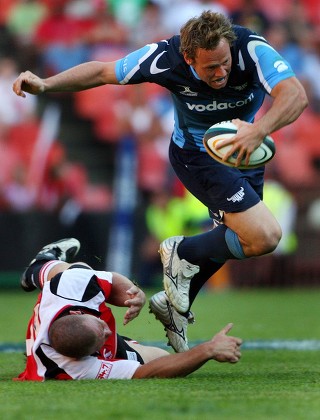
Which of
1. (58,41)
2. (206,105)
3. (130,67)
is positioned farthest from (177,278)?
(58,41)

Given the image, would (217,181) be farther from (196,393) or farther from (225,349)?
(196,393)

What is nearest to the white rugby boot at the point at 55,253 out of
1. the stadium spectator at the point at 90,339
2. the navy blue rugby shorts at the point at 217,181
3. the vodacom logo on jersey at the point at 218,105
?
the stadium spectator at the point at 90,339

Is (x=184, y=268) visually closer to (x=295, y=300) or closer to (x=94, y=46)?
(x=295, y=300)

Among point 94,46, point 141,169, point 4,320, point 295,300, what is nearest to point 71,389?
point 4,320

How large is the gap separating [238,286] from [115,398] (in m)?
9.72

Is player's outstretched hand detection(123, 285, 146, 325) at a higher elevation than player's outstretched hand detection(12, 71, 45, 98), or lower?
lower

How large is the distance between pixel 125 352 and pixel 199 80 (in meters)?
1.74

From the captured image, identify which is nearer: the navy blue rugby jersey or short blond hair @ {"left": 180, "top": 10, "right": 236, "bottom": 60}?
short blond hair @ {"left": 180, "top": 10, "right": 236, "bottom": 60}

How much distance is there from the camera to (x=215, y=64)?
5590mm

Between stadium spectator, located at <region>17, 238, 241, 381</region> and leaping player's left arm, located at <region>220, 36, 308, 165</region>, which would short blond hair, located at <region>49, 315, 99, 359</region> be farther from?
leaping player's left arm, located at <region>220, 36, 308, 165</region>

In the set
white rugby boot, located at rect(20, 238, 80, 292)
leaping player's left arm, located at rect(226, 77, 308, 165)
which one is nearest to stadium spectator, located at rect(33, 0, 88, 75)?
white rugby boot, located at rect(20, 238, 80, 292)

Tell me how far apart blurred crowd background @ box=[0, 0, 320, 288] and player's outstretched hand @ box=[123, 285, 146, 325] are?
7.56 m

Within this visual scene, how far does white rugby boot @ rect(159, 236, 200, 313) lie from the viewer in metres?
6.23

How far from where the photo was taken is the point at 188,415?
3.86 m
